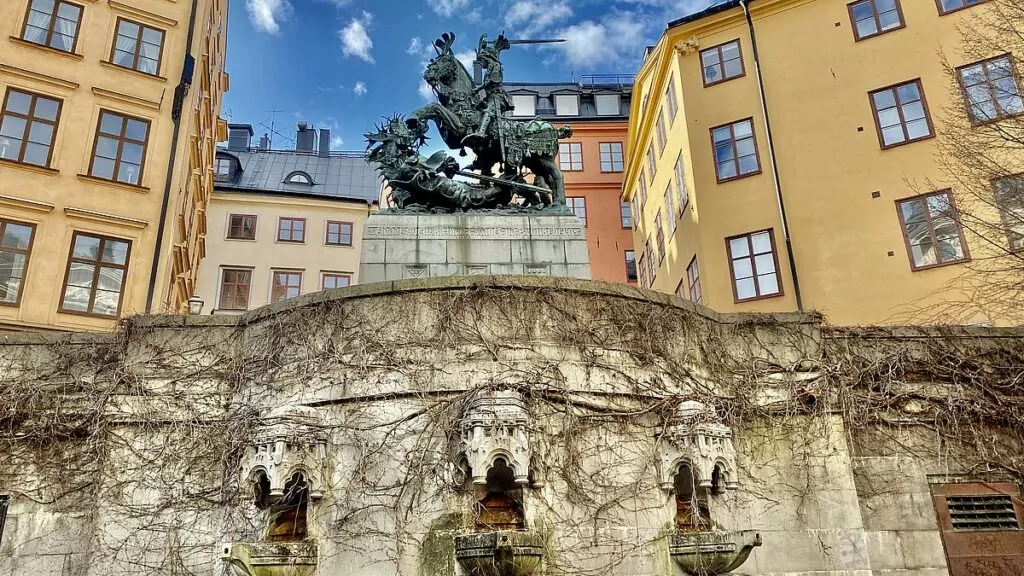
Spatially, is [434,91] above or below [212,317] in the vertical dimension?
above

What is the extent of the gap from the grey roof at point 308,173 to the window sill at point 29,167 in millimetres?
19548

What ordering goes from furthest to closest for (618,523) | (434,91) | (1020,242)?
(1020,242) < (434,91) < (618,523)

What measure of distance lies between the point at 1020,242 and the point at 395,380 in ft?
56.2

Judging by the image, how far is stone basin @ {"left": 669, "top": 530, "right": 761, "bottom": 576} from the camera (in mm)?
8922

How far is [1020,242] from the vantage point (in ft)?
64.5

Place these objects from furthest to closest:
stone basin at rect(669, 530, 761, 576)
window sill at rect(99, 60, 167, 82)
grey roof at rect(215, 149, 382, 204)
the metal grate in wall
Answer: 1. grey roof at rect(215, 149, 382, 204)
2. window sill at rect(99, 60, 167, 82)
3. the metal grate in wall
4. stone basin at rect(669, 530, 761, 576)

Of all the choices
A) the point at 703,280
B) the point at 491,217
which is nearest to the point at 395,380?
the point at 491,217

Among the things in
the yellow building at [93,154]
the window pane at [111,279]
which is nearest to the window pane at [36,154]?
the yellow building at [93,154]

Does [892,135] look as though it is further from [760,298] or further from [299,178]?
[299,178]

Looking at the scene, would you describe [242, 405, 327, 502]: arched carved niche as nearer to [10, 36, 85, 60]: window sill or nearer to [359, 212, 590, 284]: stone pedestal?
[359, 212, 590, 284]: stone pedestal

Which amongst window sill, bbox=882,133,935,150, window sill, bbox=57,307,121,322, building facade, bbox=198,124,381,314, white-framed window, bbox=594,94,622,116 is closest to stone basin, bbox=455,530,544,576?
window sill, bbox=57,307,121,322

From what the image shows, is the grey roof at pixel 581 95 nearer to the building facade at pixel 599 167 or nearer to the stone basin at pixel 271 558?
the building facade at pixel 599 167

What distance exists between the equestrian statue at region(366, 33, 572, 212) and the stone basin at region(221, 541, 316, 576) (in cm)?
679

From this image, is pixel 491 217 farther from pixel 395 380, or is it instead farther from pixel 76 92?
pixel 76 92
